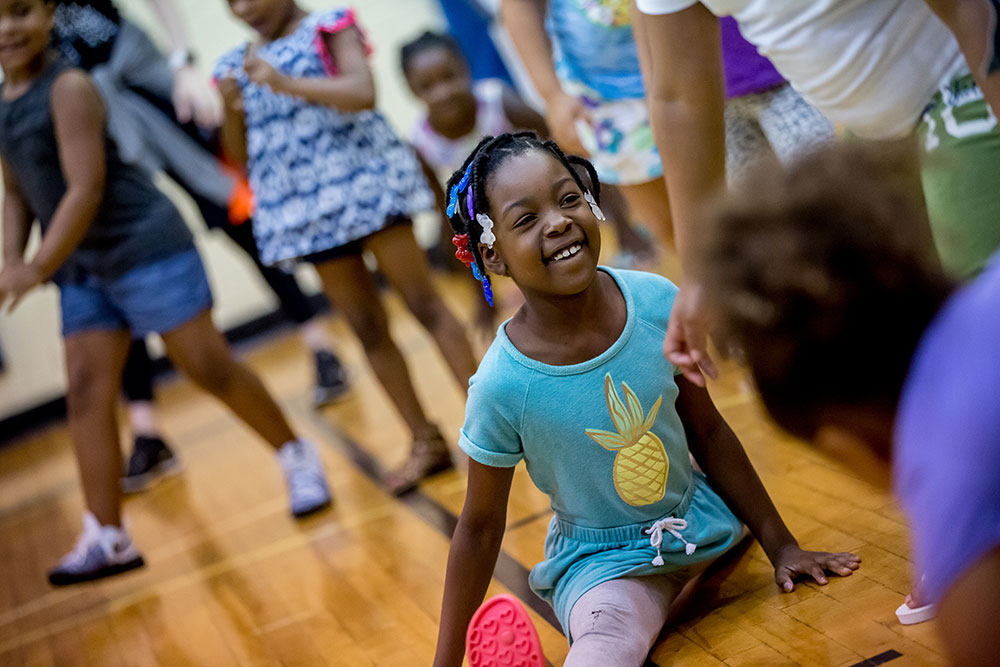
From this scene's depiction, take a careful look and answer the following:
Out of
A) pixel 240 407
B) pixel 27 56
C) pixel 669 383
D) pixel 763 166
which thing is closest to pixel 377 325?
pixel 240 407

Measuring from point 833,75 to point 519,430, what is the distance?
0.71m

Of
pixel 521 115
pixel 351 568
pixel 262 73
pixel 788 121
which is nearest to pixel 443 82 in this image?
pixel 521 115

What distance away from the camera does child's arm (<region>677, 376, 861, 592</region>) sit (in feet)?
5.48

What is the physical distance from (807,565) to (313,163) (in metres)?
1.66

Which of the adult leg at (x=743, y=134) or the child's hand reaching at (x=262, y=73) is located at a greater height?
the child's hand reaching at (x=262, y=73)

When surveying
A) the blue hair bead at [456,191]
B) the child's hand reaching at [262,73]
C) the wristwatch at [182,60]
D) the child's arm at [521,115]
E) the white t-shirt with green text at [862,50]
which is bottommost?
the child's arm at [521,115]

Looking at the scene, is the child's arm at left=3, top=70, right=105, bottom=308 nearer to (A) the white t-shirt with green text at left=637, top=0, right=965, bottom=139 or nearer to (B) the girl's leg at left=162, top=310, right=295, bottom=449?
(B) the girl's leg at left=162, top=310, right=295, bottom=449

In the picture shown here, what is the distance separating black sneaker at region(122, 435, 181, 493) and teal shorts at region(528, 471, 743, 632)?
226 cm

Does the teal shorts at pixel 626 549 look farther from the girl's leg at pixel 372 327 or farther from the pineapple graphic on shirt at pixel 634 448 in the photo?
the girl's leg at pixel 372 327

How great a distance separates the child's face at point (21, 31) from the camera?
2.57 m

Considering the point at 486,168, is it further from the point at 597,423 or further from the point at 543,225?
the point at 597,423

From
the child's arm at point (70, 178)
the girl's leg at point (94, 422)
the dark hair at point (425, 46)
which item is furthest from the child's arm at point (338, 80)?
the dark hair at point (425, 46)

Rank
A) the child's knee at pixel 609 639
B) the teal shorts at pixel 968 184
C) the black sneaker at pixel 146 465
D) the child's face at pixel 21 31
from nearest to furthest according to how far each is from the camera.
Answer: the teal shorts at pixel 968 184
the child's knee at pixel 609 639
the child's face at pixel 21 31
the black sneaker at pixel 146 465

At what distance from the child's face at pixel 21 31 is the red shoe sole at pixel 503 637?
1.92 m
